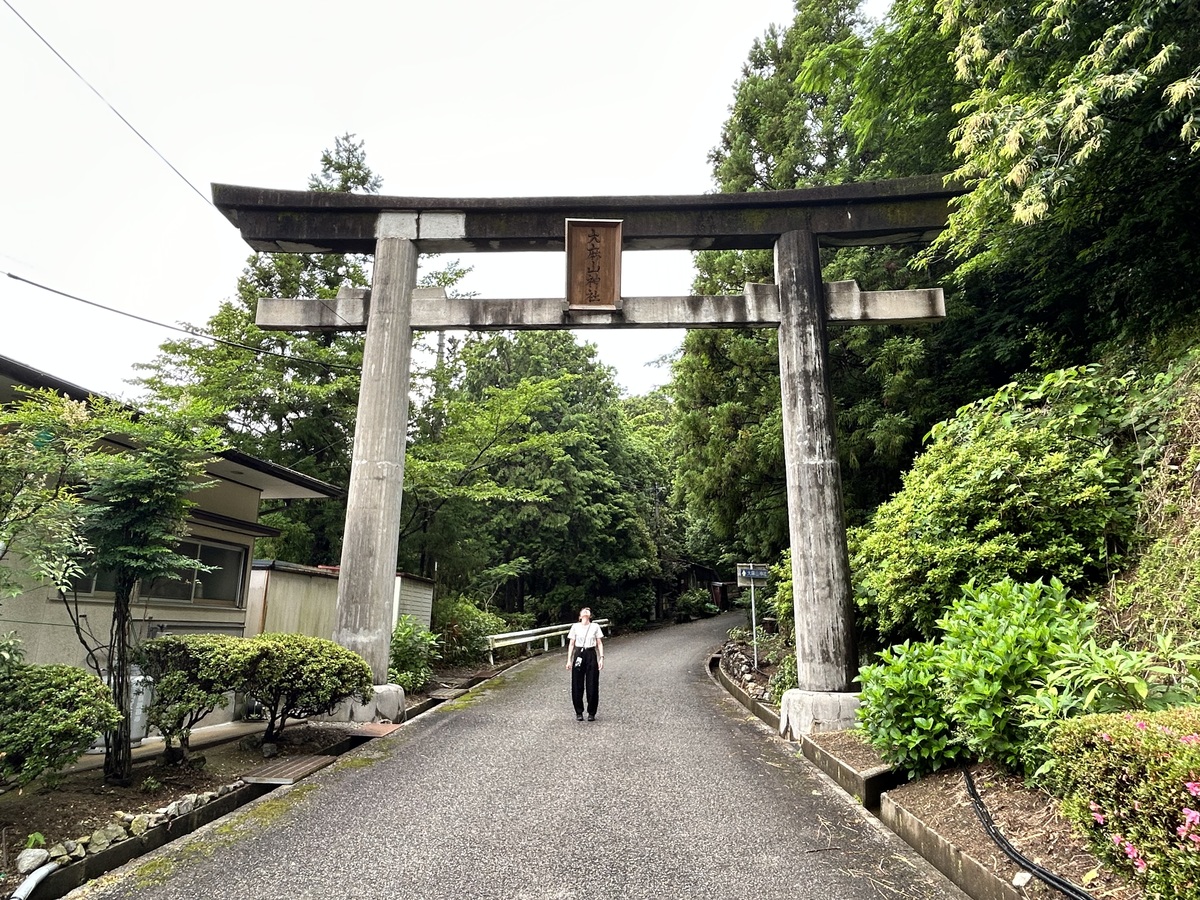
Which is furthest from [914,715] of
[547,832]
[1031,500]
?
[547,832]

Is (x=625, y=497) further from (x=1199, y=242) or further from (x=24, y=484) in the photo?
(x=24, y=484)

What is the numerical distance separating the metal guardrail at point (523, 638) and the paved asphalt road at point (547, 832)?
25.2ft

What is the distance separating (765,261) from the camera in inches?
499

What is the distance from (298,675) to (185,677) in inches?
41.2

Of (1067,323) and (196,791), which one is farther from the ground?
(1067,323)

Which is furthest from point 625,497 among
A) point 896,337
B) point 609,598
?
point 896,337

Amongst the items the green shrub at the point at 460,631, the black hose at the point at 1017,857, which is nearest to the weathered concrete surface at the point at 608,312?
the black hose at the point at 1017,857

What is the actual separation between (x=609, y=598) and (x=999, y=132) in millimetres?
22625

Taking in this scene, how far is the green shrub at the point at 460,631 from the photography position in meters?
13.9

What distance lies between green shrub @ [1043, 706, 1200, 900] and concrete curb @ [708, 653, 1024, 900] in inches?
25.8

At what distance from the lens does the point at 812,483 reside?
7754mm

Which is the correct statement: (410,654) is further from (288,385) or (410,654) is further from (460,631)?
(288,385)

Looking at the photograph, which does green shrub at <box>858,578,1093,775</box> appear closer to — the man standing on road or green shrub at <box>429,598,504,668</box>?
the man standing on road

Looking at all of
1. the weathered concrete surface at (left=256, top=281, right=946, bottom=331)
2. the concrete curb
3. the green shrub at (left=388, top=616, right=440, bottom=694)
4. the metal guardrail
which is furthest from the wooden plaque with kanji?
the metal guardrail
